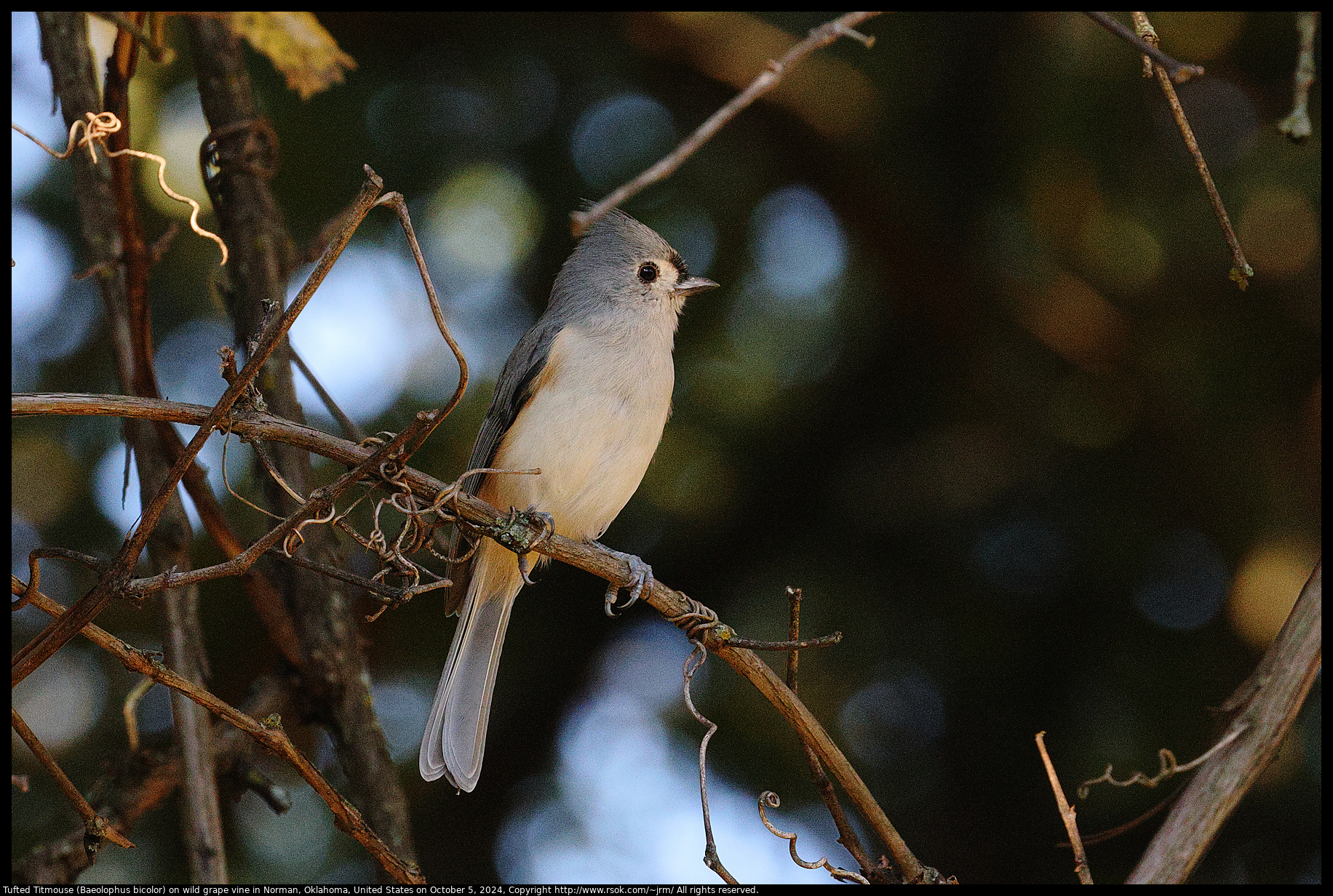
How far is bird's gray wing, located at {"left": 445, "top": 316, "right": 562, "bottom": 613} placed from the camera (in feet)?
9.77

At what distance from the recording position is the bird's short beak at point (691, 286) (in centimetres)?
337

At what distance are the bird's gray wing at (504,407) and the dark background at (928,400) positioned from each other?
0.59m

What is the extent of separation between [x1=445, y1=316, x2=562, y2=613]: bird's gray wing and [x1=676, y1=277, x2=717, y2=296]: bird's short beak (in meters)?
0.45

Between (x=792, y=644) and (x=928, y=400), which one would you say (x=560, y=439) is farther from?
(x=928, y=400)

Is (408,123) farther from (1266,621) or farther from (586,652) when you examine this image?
(1266,621)

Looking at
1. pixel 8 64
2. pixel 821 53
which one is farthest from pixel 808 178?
pixel 8 64

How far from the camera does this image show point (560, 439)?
2.82 meters

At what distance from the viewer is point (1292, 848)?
309 cm

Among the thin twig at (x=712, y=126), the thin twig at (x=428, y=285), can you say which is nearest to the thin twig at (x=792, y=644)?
the thin twig at (x=428, y=285)

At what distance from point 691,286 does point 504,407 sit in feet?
2.45

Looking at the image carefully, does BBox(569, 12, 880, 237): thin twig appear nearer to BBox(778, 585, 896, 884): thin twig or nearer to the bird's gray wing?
BBox(778, 585, 896, 884): thin twig

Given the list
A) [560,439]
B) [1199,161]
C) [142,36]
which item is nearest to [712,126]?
[1199,161]

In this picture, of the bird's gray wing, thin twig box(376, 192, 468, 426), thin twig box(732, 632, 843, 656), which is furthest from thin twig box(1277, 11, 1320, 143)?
the bird's gray wing

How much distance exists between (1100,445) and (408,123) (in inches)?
104
